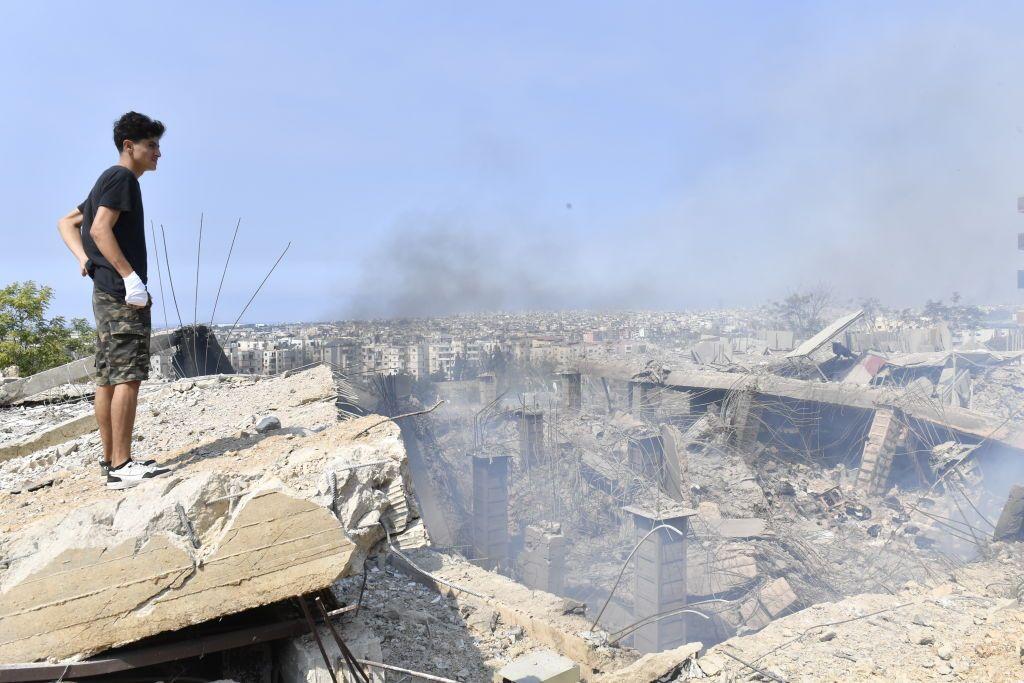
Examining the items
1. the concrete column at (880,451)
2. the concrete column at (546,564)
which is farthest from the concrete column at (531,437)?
the concrete column at (880,451)

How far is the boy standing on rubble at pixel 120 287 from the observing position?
272 cm

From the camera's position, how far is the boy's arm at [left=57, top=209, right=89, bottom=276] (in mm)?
2900

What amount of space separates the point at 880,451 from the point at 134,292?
13511mm

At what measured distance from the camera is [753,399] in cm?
1479

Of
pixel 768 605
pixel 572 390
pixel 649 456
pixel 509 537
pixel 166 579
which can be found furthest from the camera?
pixel 572 390

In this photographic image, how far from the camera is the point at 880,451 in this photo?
12.9 m

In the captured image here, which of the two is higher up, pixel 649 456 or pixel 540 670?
pixel 540 670

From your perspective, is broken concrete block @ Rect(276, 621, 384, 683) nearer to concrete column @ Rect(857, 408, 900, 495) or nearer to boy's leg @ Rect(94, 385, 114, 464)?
boy's leg @ Rect(94, 385, 114, 464)

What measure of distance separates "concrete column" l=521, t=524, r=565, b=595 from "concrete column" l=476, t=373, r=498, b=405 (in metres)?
4.87

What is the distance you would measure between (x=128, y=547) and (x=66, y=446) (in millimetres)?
2844

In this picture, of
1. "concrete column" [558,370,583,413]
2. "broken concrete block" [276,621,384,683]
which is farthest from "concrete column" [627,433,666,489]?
"broken concrete block" [276,621,384,683]

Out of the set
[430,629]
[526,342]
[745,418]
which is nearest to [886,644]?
[430,629]

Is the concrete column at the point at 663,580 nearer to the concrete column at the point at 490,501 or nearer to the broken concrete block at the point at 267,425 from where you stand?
the concrete column at the point at 490,501

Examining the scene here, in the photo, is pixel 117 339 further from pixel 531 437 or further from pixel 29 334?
pixel 29 334
